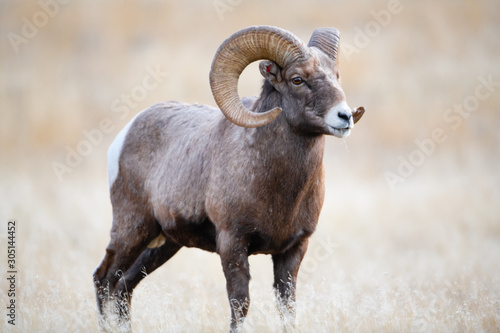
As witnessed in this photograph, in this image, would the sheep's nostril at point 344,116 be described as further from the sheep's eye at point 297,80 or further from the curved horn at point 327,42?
the curved horn at point 327,42

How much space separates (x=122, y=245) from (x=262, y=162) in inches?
86.7

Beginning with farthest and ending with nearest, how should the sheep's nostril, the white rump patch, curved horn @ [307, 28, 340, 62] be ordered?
the white rump patch → curved horn @ [307, 28, 340, 62] → the sheep's nostril

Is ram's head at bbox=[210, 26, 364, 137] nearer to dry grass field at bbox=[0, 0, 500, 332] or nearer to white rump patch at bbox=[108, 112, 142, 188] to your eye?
white rump patch at bbox=[108, 112, 142, 188]

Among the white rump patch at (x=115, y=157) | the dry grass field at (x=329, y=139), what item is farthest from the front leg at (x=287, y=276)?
the dry grass field at (x=329, y=139)

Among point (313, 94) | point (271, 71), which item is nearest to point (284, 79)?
point (271, 71)

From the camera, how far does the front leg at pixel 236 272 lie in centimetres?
625

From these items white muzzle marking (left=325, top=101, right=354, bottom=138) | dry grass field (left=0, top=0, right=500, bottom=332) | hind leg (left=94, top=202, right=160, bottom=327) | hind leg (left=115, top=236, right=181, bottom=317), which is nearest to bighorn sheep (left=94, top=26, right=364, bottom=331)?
white muzzle marking (left=325, top=101, right=354, bottom=138)

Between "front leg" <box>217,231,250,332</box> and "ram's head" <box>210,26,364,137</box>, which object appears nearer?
"ram's head" <box>210,26,364,137</box>

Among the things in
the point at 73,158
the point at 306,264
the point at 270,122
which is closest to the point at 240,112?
the point at 270,122

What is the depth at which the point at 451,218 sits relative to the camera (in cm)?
1664

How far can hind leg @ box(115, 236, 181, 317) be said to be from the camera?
25.1 ft

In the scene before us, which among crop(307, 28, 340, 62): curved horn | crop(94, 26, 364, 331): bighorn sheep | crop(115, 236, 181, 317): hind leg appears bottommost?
crop(115, 236, 181, 317): hind leg

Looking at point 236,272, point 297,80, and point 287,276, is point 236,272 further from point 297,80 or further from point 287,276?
point 297,80

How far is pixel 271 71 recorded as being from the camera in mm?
6348
